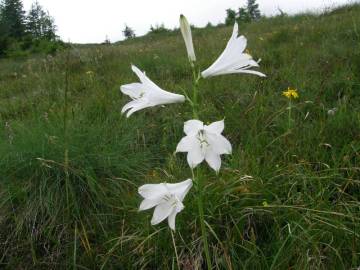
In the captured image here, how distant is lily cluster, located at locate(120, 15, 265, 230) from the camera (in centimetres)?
163

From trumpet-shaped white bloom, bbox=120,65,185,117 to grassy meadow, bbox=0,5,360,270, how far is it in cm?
61

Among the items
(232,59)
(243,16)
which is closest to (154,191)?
(232,59)

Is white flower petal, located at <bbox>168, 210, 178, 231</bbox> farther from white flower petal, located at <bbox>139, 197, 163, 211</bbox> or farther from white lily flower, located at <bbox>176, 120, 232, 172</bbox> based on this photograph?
white lily flower, located at <bbox>176, 120, 232, 172</bbox>

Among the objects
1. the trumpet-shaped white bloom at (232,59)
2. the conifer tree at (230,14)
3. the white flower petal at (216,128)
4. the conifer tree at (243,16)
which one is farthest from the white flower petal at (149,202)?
the conifer tree at (230,14)

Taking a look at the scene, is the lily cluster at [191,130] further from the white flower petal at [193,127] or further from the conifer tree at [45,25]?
the conifer tree at [45,25]

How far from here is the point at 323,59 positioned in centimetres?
524

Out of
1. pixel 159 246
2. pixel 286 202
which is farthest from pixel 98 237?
pixel 286 202

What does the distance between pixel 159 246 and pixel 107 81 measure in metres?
3.56

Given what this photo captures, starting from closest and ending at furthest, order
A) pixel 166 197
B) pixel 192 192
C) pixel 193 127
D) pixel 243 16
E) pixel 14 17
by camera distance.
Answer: pixel 193 127
pixel 166 197
pixel 192 192
pixel 243 16
pixel 14 17

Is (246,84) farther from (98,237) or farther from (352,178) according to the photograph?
(98,237)

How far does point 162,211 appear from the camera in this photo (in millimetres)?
1855

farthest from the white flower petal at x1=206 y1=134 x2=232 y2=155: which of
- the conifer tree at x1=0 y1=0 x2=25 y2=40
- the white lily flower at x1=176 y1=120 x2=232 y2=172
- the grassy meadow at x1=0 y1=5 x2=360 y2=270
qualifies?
the conifer tree at x1=0 y1=0 x2=25 y2=40

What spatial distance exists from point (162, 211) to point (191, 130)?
0.41 metres

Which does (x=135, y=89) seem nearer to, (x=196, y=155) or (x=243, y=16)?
(x=196, y=155)
